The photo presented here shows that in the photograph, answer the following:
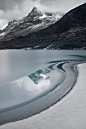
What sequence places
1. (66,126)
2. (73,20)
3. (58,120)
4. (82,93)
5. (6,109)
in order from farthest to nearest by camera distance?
(73,20) < (82,93) < (6,109) < (58,120) < (66,126)

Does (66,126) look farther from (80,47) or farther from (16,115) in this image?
(80,47)

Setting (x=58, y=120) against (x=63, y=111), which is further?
(x=63, y=111)

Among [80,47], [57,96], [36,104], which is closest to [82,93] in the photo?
[57,96]

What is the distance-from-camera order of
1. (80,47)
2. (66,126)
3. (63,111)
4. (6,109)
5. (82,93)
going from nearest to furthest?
(66,126) → (63,111) → (6,109) → (82,93) → (80,47)

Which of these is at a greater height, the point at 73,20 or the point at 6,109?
the point at 73,20

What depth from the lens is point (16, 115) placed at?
5.44m

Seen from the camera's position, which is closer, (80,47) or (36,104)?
(36,104)

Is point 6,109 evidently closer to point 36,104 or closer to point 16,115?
point 16,115

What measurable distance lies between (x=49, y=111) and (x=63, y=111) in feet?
2.04

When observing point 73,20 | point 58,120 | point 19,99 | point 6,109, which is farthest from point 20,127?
point 73,20

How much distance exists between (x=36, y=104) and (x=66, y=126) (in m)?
2.40

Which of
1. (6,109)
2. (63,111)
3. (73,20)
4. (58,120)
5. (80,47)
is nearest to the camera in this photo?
(58,120)

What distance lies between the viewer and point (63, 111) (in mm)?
5316

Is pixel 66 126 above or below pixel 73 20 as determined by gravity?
below
